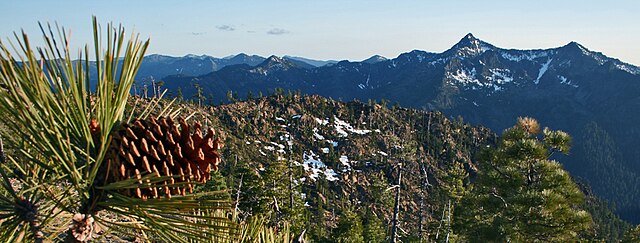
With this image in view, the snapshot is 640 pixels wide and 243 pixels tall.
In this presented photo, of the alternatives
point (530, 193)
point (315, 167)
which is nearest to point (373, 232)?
point (530, 193)

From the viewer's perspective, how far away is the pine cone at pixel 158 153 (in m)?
1.54

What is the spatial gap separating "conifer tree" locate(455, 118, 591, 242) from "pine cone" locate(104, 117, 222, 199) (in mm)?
10671

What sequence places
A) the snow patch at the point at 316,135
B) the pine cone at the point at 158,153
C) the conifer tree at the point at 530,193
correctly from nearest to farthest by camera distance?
the pine cone at the point at 158,153, the conifer tree at the point at 530,193, the snow patch at the point at 316,135

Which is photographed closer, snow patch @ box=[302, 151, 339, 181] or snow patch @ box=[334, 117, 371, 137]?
snow patch @ box=[302, 151, 339, 181]

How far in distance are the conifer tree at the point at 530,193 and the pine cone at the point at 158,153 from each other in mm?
10671

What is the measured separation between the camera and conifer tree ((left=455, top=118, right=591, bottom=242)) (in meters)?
10.9

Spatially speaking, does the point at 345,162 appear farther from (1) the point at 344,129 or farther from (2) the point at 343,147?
(1) the point at 344,129

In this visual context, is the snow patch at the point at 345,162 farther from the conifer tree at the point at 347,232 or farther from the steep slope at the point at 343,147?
the conifer tree at the point at 347,232

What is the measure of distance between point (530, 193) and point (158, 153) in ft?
36.5

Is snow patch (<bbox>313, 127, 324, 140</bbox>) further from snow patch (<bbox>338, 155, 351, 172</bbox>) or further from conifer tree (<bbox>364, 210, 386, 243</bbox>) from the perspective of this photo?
conifer tree (<bbox>364, 210, 386, 243</bbox>)

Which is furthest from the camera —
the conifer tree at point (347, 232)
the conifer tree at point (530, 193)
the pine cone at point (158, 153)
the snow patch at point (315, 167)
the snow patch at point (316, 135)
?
the snow patch at point (316, 135)


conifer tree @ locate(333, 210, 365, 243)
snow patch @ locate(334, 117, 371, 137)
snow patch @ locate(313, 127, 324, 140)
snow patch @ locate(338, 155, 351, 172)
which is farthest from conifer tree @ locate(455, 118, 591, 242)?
snow patch @ locate(334, 117, 371, 137)

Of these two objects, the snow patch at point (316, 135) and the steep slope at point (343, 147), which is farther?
the snow patch at point (316, 135)

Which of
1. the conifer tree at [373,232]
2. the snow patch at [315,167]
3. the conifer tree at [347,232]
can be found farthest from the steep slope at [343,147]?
the conifer tree at [347,232]
